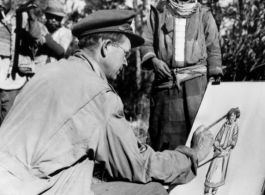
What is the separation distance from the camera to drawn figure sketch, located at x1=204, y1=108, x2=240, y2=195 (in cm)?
314

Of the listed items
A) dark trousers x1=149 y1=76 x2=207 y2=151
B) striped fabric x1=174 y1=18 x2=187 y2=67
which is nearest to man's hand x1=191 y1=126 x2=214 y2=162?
dark trousers x1=149 y1=76 x2=207 y2=151

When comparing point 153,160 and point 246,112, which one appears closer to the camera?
point 153,160

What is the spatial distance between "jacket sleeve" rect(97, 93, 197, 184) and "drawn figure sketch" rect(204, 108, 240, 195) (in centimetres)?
62

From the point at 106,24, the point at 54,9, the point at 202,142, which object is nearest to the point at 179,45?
the point at 202,142

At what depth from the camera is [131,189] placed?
252cm

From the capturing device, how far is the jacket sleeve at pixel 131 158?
233 cm

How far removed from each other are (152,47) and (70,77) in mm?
2101

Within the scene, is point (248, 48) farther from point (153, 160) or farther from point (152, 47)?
point (153, 160)

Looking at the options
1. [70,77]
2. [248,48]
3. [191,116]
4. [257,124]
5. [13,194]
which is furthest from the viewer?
[248,48]

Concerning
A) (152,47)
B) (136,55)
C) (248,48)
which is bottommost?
(136,55)

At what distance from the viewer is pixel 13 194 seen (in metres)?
2.27

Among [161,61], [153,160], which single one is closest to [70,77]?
[153,160]

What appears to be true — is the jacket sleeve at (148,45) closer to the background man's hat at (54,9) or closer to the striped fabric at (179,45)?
the striped fabric at (179,45)

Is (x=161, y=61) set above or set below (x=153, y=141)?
above
